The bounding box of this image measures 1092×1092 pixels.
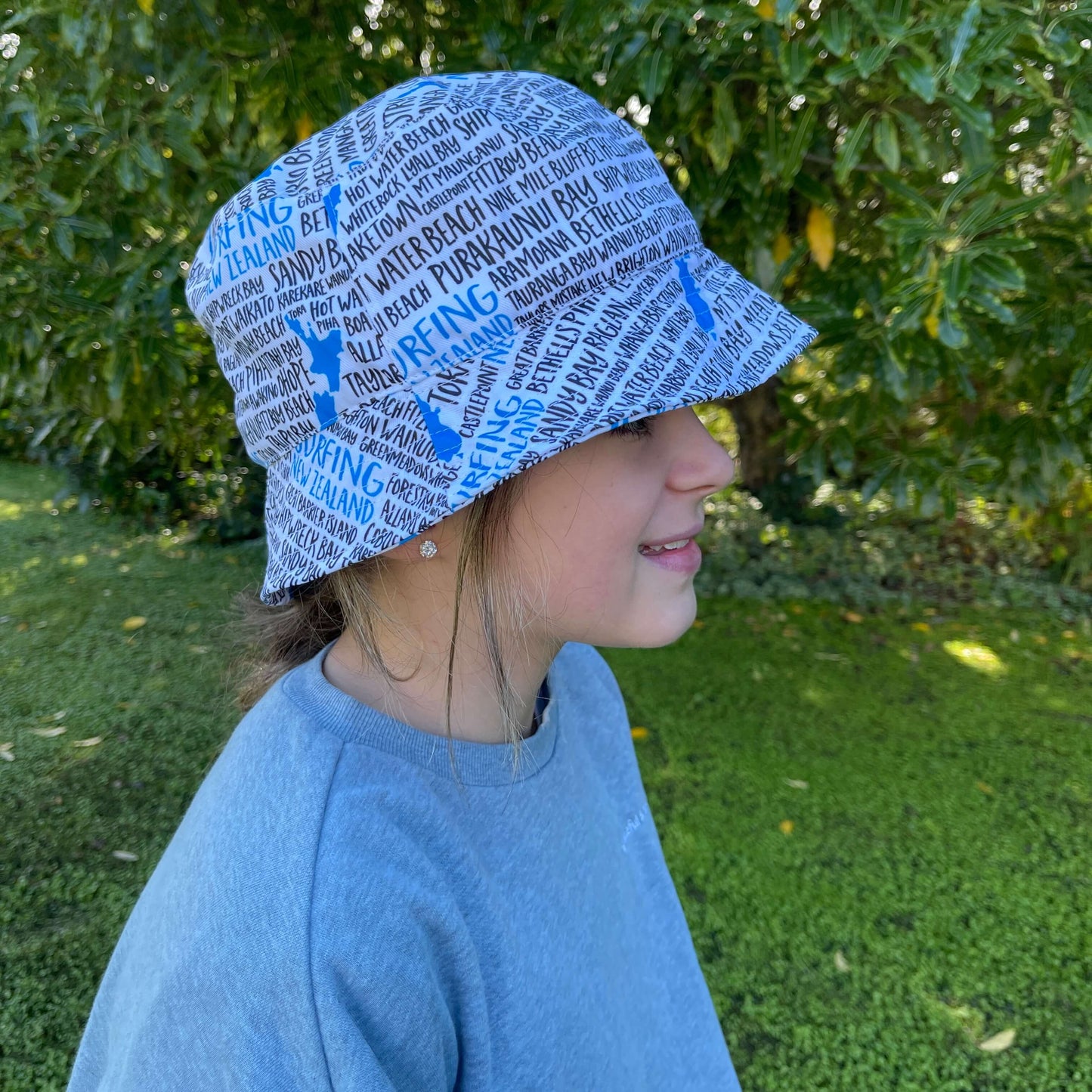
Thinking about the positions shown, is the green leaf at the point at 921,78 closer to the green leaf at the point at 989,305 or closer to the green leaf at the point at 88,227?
the green leaf at the point at 989,305

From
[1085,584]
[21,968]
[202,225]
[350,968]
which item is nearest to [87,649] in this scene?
[21,968]

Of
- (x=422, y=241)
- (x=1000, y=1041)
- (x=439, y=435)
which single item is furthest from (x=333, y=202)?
(x=1000, y=1041)

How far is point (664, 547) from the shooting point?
41.6 inches

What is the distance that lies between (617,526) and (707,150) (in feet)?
6.08

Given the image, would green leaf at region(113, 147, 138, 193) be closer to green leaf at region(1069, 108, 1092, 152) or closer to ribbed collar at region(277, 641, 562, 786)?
ribbed collar at region(277, 641, 562, 786)

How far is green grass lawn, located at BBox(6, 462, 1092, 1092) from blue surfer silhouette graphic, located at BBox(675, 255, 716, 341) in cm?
137

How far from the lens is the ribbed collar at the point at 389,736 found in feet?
2.94

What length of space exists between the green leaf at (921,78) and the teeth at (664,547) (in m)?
1.24

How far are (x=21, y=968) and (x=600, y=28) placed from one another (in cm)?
325

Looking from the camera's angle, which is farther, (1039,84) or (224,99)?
(224,99)

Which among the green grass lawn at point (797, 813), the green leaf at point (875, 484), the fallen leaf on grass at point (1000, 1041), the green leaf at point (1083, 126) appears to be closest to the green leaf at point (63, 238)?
the green grass lawn at point (797, 813)

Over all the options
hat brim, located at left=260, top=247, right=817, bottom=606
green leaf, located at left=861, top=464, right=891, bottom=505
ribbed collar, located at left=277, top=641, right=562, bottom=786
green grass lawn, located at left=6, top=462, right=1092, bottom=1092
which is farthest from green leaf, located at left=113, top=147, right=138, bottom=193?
green leaf, located at left=861, top=464, right=891, bottom=505

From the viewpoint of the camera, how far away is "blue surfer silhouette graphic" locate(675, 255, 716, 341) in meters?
0.99

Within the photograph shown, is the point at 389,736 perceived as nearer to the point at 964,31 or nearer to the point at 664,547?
the point at 664,547
